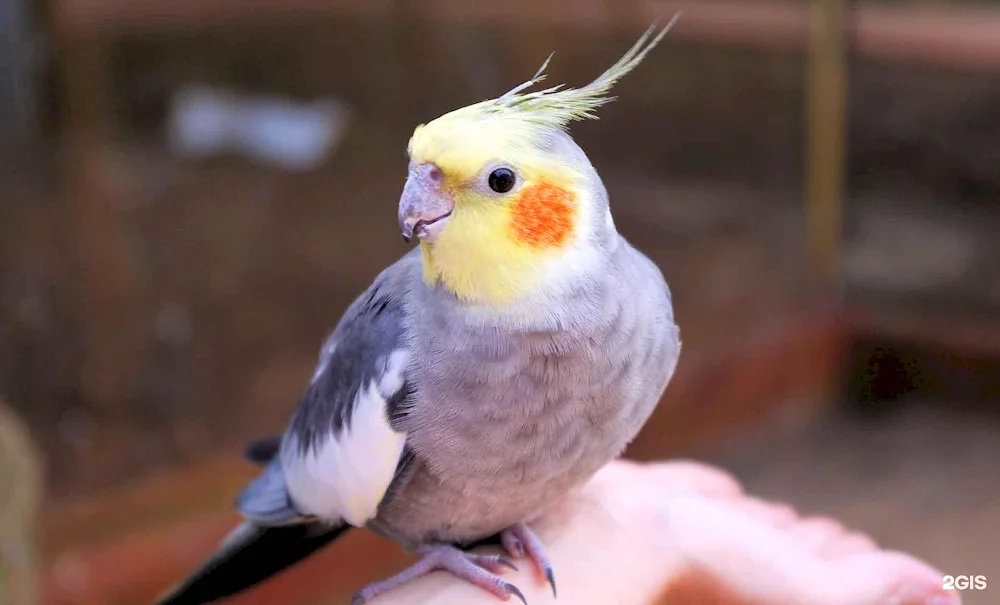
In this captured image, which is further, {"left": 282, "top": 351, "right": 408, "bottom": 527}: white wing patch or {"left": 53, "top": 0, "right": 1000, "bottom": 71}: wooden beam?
{"left": 53, "top": 0, "right": 1000, "bottom": 71}: wooden beam

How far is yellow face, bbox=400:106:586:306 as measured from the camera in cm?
65

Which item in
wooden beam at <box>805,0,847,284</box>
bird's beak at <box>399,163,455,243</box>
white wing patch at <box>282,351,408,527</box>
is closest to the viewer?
bird's beak at <box>399,163,455,243</box>

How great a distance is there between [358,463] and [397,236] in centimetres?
71

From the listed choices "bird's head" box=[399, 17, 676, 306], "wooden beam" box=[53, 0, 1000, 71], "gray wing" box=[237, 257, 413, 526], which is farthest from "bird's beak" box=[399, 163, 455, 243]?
"wooden beam" box=[53, 0, 1000, 71]

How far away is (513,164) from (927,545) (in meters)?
1.46

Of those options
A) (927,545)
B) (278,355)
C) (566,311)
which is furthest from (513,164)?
(927,545)

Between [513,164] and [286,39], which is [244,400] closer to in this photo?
[286,39]

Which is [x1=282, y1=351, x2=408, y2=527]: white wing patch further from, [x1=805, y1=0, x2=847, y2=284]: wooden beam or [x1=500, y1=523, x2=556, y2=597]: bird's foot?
[x1=805, y1=0, x2=847, y2=284]: wooden beam

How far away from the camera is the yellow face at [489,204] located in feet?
2.15

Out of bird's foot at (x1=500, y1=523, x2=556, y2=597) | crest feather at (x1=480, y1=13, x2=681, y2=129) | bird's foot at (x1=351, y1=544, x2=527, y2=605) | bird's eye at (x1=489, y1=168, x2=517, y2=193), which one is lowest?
bird's foot at (x1=351, y1=544, x2=527, y2=605)

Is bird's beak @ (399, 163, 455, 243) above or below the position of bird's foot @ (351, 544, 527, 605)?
above

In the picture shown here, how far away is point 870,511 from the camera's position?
6.55 ft

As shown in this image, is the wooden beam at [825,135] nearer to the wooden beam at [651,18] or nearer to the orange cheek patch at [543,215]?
the wooden beam at [651,18]

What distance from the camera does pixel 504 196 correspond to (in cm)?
66
